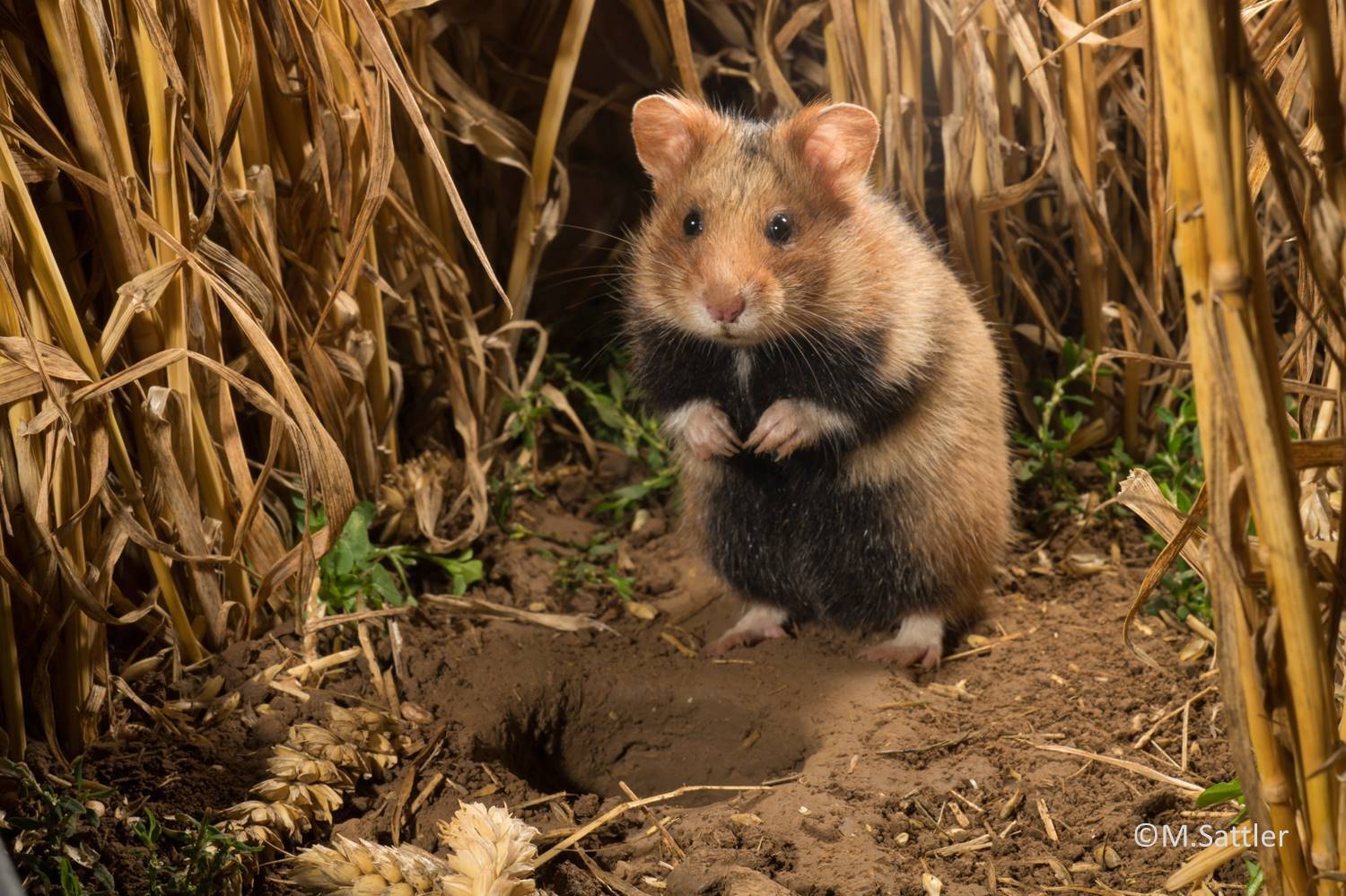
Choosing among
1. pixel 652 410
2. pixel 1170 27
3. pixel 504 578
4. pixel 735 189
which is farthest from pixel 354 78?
pixel 1170 27

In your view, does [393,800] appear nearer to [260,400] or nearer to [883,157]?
[260,400]

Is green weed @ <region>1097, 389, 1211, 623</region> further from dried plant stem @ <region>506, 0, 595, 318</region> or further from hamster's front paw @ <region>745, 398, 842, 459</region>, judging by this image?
dried plant stem @ <region>506, 0, 595, 318</region>

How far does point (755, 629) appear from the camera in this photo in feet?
11.9

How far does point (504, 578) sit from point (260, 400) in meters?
1.29

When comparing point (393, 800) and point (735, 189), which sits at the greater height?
point (735, 189)

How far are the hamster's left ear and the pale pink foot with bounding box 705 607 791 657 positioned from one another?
1.26 m

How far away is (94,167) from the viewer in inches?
98.2

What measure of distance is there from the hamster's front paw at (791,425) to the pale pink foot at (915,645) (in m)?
0.63

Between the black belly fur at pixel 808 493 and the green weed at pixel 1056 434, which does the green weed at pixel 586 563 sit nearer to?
the black belly fur at pixel 808 493

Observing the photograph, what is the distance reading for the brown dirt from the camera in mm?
2502

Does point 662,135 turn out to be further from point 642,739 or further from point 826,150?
point 642,739

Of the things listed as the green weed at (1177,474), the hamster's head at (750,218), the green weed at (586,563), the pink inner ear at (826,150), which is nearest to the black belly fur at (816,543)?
the green weed at (586,563)

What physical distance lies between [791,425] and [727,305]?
43 cm

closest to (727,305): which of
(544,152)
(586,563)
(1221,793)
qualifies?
(544,152)
